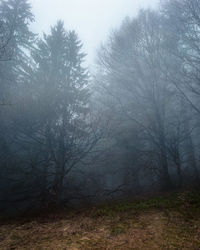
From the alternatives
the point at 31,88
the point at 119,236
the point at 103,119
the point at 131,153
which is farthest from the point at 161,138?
the point at 31,88

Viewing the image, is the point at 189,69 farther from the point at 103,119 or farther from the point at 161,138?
the point at 103,119

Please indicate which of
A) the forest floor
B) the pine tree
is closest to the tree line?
the pine tree

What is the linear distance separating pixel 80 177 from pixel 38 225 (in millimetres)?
6881

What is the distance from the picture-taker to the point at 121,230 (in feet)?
10.8

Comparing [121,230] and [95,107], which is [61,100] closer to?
[95,107]

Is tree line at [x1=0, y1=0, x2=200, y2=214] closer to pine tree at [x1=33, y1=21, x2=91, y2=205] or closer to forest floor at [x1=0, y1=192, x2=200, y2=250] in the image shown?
pine tree at [x1=33, y1=21, x2=91, y2=205]

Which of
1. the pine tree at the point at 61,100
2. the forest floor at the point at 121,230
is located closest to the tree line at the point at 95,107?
the pine tree at the point at 61,100

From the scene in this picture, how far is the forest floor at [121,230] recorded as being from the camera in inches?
106

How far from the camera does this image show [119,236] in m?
3.01

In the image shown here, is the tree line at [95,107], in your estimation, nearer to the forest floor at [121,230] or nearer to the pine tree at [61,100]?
the pine tree at [61,100]

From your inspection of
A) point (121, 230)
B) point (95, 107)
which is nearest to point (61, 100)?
point (95, 107)

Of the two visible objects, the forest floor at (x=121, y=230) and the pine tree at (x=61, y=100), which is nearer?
the forest floor at (x=121, y=230)

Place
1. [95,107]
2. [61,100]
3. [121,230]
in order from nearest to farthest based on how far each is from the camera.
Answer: [121,230]
[61,100]
[95,107]

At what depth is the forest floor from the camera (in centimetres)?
269
